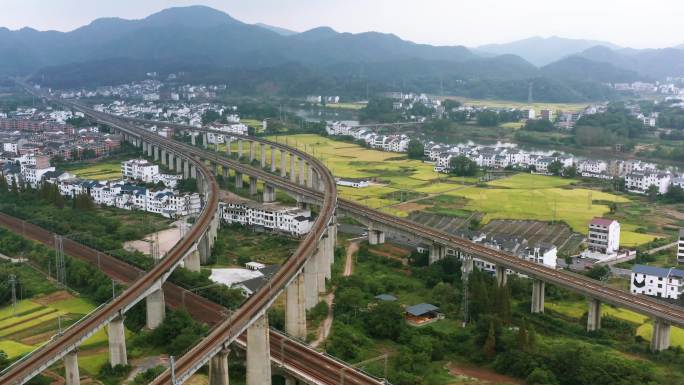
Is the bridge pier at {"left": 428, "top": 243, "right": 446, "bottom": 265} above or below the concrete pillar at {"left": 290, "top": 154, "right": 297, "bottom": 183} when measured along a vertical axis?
below

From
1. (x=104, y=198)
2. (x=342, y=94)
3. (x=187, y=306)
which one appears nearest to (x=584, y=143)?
(x=104, y=198)

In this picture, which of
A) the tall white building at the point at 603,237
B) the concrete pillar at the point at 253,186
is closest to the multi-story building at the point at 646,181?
the tall white building at the point at 603,237

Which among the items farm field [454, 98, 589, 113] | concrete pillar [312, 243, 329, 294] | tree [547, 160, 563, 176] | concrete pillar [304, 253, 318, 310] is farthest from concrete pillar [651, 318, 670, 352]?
farm field [454, 98, 589, 113]

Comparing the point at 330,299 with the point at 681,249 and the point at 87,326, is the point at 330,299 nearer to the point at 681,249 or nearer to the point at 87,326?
the point at 87,326

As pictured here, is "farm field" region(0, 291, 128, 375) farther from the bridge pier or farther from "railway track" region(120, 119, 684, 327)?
"railway track" region(120, 119, 684, 327)

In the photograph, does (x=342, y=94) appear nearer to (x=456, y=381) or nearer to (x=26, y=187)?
(x=26, y=187)

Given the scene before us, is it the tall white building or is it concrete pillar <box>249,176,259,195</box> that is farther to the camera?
concrete pillar <box>249,176,259,195</box>

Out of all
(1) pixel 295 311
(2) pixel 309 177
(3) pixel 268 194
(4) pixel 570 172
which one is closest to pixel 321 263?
(1) pixel 295 311
